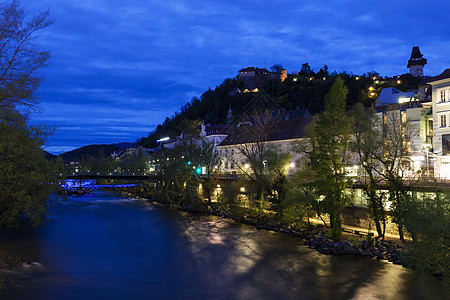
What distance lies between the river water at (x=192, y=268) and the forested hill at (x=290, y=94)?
2958 inches

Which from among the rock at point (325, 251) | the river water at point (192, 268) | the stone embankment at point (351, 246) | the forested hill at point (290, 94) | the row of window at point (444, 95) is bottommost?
the river water at point (192, 268)

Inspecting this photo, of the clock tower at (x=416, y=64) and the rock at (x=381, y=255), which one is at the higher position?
the clock tower at (x=416, y=64)

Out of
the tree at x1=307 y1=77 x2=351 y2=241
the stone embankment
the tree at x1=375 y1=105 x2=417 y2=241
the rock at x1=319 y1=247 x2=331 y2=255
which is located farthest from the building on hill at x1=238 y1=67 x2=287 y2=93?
the rock at x1=319 y1=247 x2=331 y2=255

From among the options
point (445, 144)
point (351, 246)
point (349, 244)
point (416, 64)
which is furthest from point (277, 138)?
point (416, 64)

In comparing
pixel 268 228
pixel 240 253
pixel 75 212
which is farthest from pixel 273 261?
pixel 75 212

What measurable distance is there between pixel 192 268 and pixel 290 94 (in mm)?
112509

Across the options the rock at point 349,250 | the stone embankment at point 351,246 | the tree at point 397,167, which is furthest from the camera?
the rock at point 349,250

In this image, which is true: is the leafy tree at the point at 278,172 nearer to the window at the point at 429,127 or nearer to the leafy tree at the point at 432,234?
the window at the point at 429,127

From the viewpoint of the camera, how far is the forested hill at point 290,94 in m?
117

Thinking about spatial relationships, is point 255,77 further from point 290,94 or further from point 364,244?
point 364,244

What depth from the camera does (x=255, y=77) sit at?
506 ft

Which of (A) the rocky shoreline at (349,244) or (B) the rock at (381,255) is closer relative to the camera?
(A) the rocky shoreline at (349,244)

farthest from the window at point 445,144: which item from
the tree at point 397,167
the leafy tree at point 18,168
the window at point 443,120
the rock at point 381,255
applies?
the leafy tree at point 18,168

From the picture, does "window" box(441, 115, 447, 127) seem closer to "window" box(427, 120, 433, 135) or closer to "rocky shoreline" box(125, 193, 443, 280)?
"window" box(427, 120, 433, 135)
